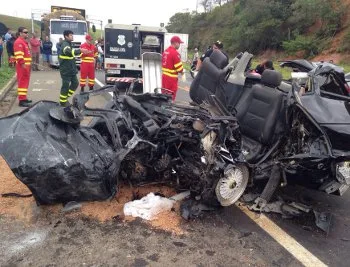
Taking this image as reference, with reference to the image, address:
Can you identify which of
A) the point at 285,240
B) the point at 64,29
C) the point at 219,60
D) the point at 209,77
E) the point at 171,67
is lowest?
the point at 285,240

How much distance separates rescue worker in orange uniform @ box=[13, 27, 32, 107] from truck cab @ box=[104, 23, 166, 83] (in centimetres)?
350

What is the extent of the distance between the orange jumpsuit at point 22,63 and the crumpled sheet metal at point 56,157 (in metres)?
5.42

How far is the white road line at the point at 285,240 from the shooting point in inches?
129

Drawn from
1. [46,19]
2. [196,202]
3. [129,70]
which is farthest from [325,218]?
[46,19]

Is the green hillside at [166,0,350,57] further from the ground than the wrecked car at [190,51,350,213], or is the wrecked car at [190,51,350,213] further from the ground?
the green hillside at [166,0,350,57]

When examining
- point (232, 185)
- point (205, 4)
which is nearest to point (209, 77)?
point (232, 185)

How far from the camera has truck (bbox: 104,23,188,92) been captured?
39.0ft

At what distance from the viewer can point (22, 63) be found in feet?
28.5

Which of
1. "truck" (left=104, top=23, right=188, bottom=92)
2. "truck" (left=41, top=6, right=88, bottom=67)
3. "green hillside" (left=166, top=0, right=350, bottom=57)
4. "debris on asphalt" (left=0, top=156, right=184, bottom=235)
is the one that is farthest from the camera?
"green hillside" (left=166, top=0, right=350, bottom=57)

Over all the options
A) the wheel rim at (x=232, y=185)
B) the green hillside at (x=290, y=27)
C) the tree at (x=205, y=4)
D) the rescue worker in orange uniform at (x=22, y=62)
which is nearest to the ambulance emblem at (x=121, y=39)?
the rescue worker in orange uniform at (x=22, y=62)

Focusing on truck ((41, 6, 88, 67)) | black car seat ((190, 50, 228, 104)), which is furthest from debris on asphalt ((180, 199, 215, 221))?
truck ((41, 6, 88, 67))

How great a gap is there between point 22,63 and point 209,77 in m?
5.42

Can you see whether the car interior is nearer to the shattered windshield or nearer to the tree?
the shattered windshield

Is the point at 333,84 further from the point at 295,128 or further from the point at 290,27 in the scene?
the point at 290,27
